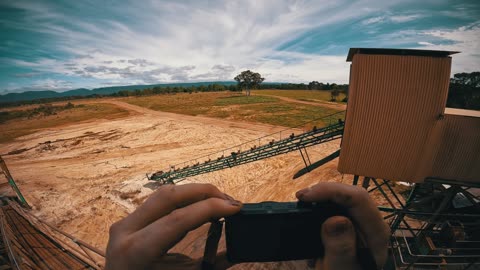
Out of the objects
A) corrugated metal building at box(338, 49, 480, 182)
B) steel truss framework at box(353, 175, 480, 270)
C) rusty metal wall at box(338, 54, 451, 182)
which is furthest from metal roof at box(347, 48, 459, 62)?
steel truss framework at box(353, 175, 480, 270)

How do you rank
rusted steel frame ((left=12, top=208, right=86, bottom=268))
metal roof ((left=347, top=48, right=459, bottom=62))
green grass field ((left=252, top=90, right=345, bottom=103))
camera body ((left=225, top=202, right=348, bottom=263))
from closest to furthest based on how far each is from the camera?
1. camera body ((left=225, top=202, right=348, bottom=263))
2. rusted steel frame ((left=12, top=208, right=86, bottom=268))
3. metal roof ((left=347, top=48, right=459, bottom=62))
4. green grass field ((left=252, top=90, right=345, bottom=103))

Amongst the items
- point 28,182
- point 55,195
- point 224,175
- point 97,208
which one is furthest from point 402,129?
point 28,182

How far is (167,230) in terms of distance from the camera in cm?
93

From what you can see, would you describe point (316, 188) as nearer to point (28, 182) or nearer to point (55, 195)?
point (55, 195)

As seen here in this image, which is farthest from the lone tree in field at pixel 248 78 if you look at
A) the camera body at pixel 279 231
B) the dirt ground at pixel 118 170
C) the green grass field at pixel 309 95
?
the camera body at pixel 279 231

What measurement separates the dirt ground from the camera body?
5.28 m

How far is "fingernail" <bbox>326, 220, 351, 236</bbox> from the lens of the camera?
1096mm

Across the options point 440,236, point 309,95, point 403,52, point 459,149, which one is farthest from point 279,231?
point 309,95

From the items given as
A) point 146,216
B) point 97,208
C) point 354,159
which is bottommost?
point 97,208

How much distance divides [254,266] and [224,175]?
9204mm

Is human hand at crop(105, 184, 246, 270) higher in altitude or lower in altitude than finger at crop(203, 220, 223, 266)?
higher

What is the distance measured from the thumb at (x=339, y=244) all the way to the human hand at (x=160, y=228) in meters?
0.56

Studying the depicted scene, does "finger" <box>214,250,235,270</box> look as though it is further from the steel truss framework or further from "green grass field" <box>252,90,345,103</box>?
"green grass field" <box>252,90,345,103</box>

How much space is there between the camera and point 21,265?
5199 mm
